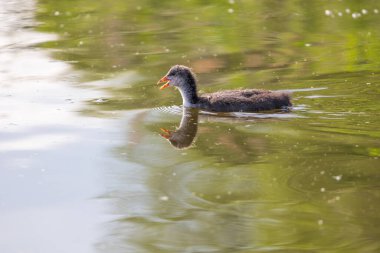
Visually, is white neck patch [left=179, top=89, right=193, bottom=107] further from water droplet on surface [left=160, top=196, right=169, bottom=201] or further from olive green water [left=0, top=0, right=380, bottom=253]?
water droplet on surface [left=160, top=196, right=169, bottom=201]

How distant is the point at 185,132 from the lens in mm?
9961

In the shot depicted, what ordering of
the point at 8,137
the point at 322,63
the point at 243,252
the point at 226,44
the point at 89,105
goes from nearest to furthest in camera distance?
1. the point at 243,252
2. the point at 8,137
3. the point at 89,105
4. the point at 322,63
5. the point at 226,44

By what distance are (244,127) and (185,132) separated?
Answer: 26.1 inches

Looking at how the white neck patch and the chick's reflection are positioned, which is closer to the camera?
the chick's reflection

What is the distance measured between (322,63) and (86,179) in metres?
5.47

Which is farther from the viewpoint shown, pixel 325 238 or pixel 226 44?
pixel 226 44

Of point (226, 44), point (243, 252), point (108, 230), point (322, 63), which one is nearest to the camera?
point (243, 252)

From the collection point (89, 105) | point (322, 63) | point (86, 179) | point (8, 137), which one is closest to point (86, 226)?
point (86, 179)

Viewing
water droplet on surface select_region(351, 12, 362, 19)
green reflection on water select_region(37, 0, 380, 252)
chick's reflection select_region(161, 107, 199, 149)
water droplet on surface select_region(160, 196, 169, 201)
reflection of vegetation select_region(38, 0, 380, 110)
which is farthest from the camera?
water droplet on surface select_region(351, 12, 362, 19)

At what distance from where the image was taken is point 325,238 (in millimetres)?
6727

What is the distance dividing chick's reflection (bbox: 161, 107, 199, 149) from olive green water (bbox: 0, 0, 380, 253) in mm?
23

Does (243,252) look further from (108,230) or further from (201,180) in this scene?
(201,180)

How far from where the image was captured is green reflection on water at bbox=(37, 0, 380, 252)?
23.0 ft

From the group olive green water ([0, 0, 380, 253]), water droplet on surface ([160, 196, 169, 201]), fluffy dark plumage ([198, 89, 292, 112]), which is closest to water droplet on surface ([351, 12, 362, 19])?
olive green water ([0, 0, 380, 253])
